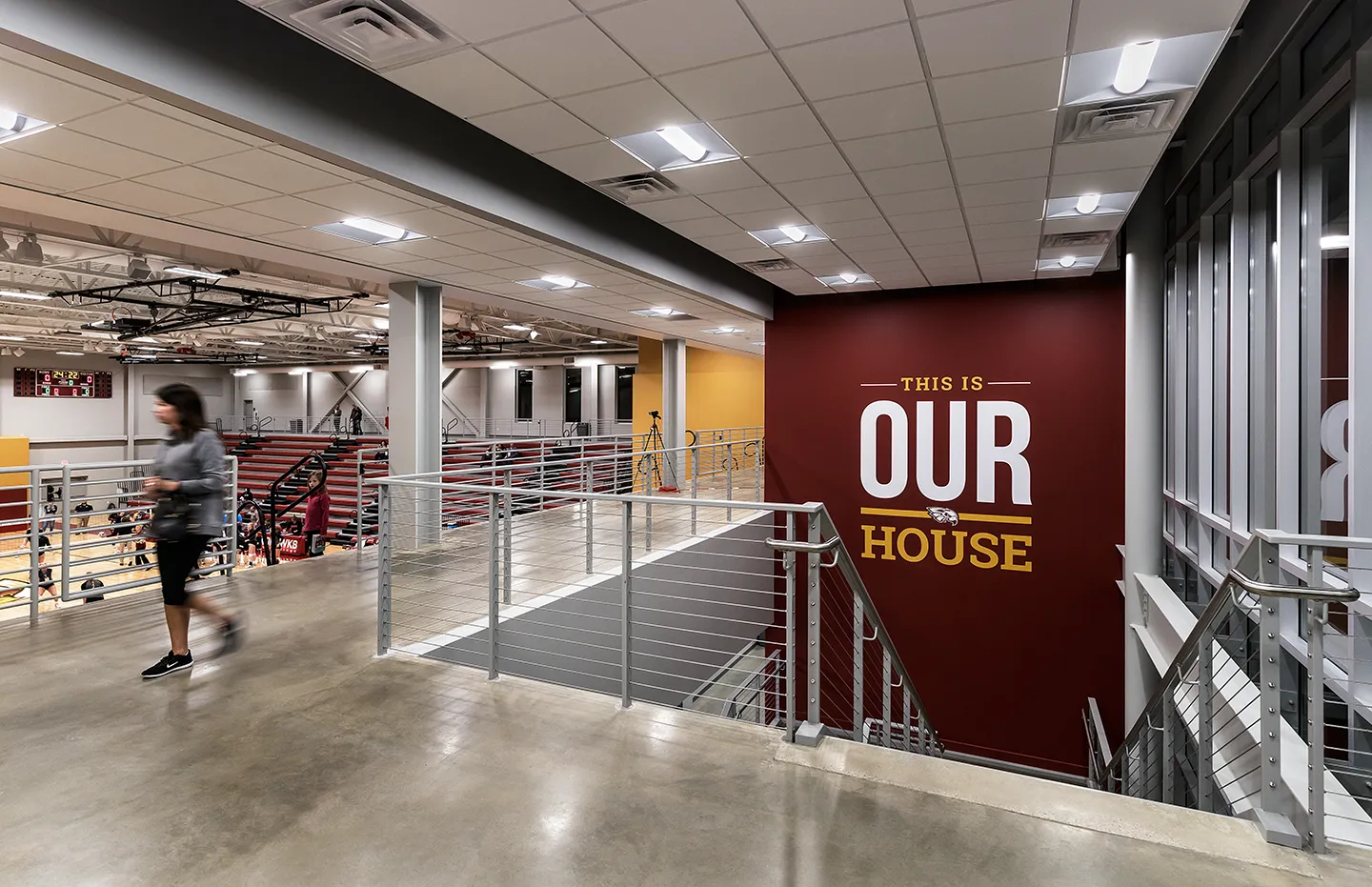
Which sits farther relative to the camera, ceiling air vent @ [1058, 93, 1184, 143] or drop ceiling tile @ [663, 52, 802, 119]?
ceiling air vent @ [1058, 93, 1184, 143]

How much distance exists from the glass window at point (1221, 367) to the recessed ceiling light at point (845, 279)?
11.2 ft

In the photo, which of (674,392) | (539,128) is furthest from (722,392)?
(539,128)

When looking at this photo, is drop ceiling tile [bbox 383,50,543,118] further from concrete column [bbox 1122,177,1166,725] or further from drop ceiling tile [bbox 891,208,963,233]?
concrete column [bbox 1122,177,1166,725]

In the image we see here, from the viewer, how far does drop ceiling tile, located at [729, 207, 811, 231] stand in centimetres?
548

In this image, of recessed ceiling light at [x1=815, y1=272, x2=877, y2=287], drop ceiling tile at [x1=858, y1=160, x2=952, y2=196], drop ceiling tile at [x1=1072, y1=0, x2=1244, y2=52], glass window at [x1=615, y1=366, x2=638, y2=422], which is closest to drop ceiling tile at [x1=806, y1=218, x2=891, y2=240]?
drop ceiling tile at [x1=858, y1=160, x2=952, y2=196]

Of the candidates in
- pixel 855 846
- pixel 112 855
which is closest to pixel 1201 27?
pixel 855 846

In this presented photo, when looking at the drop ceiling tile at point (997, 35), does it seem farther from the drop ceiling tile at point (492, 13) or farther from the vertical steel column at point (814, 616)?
the vertical steel column at point (814, 616)

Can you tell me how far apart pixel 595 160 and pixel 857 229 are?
2479mm

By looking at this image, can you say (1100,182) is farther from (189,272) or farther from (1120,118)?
(189,272)

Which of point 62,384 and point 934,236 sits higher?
point 62,384

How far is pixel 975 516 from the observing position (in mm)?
8414

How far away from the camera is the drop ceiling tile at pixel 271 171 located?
12.5 ft

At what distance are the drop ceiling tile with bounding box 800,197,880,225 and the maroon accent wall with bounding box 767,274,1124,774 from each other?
3.39 meters

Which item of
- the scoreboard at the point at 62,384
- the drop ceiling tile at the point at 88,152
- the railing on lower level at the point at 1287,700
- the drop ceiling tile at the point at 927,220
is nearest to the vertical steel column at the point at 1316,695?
the railing on lower level at the point at 1287,700
